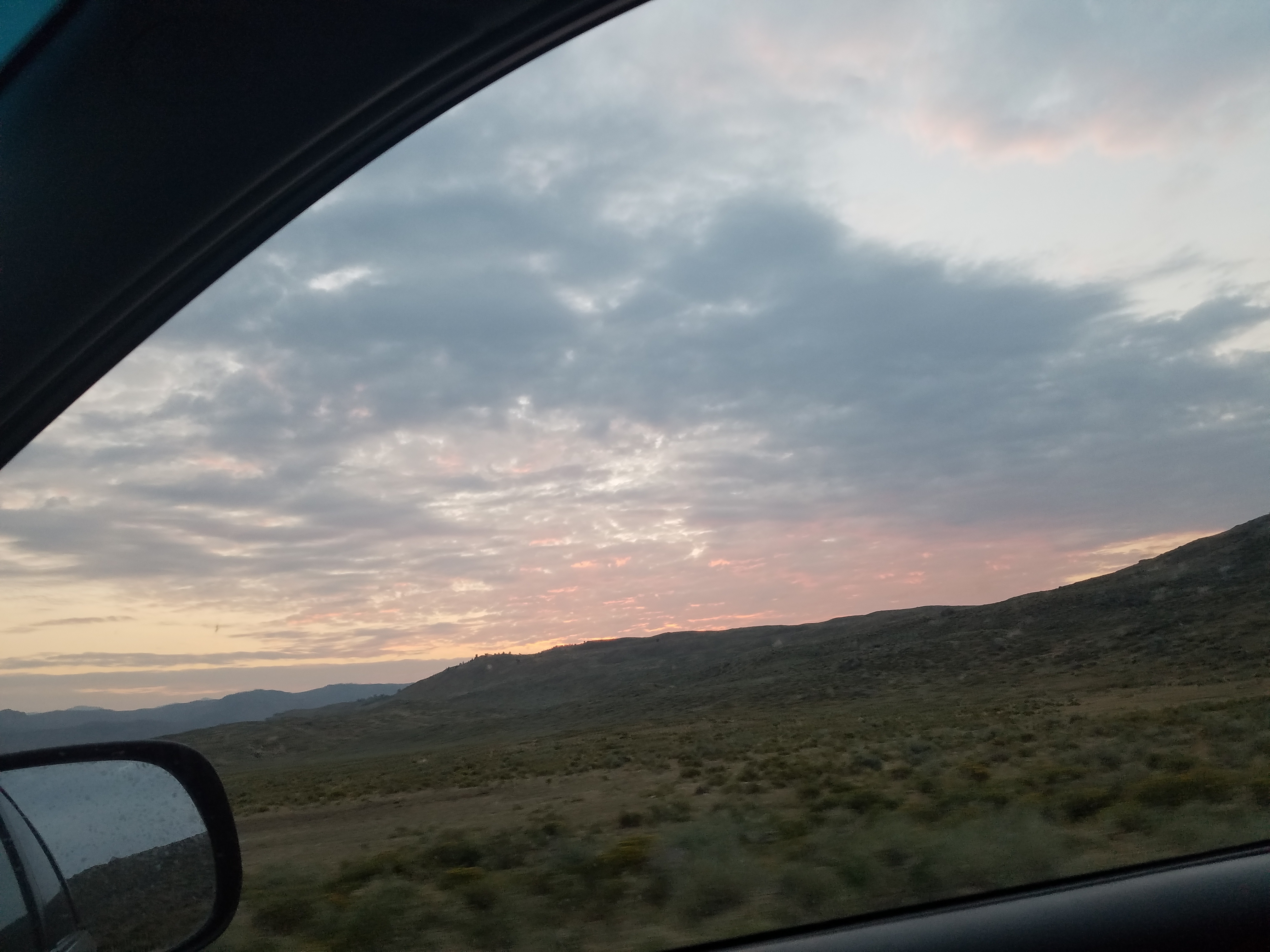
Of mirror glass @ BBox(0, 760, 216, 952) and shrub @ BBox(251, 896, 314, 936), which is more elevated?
mirror glass @ BBox(0, 760, 216, 952)

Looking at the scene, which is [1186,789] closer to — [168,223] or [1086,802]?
[1086,802]

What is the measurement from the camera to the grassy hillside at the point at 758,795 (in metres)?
3.60

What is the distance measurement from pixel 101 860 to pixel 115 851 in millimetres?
35

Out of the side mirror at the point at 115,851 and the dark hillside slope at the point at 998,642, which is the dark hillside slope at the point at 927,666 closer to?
the dark hillside slope at the point at 998,642

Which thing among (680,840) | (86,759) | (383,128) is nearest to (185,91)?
(383,128)

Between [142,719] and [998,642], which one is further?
[998,642]

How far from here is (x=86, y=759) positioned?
238 cm

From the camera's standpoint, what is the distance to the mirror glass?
7.21ft

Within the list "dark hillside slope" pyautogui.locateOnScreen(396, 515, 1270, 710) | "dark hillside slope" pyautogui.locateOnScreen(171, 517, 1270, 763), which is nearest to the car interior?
"dark hillside slope" pyautogui.locateOnScreen(171, 517, 1270, 763)

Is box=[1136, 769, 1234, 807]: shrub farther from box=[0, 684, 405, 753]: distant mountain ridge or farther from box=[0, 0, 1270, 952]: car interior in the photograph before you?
box=[0, 684, 405, 753]: distant mountain ridge

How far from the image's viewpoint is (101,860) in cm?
233

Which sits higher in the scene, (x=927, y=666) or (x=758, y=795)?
(x=927, y=666)

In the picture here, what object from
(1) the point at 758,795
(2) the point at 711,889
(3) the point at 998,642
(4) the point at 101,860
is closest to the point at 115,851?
(4) the point at 101,860

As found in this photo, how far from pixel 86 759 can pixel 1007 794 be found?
157 inches
